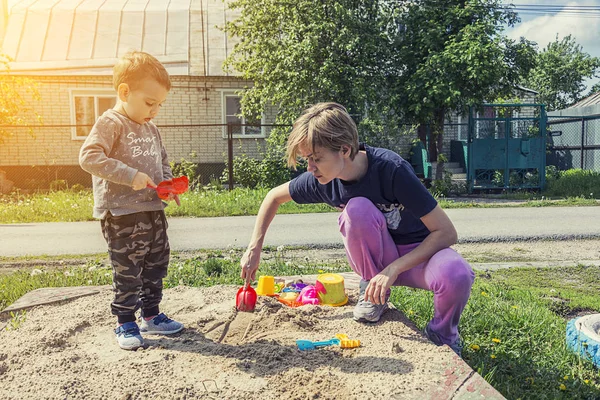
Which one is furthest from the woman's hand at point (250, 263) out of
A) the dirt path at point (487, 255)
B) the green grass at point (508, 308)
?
the dirt path at point (487, 255)

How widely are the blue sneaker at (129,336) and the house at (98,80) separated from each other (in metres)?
11.5

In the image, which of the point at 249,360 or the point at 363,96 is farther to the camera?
the point at 363,96

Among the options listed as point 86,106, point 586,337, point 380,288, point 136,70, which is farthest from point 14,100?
point 586,337

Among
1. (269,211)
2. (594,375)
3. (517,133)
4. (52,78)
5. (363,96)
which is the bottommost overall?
(594,375)

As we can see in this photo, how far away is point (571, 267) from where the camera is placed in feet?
16.0

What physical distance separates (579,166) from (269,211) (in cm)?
1571

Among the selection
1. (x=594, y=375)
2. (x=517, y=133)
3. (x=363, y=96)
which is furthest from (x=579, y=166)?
(x=594, y=375)

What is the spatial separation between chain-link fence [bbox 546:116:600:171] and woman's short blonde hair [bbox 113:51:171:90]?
14731 mm

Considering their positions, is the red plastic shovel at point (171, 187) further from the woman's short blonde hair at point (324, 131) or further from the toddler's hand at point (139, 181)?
the woman's short blonde hair at point (324, 131)

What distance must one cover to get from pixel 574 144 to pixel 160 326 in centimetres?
1734

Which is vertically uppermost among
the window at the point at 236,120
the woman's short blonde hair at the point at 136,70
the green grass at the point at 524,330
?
the window at the point at 236,120

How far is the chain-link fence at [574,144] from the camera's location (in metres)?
15.5

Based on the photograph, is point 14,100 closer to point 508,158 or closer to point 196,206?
point 196,206

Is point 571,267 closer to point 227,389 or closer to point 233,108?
point 227,389
